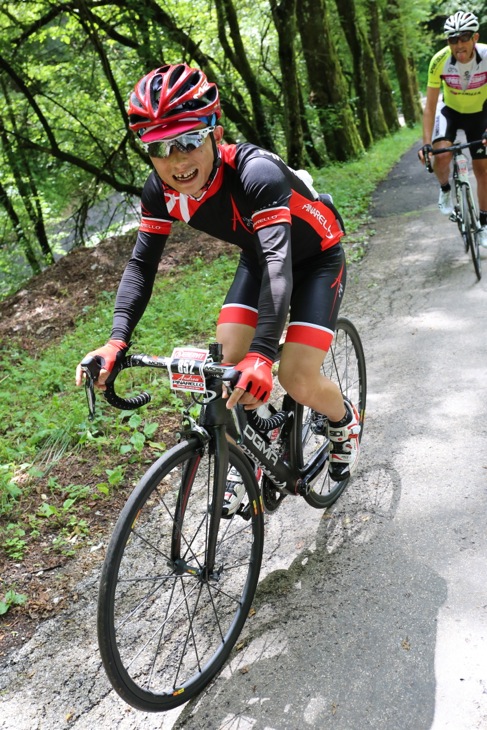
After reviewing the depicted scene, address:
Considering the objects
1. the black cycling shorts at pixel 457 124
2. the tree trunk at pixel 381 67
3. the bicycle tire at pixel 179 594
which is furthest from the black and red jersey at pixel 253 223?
the tree trunk at pixel 381 67

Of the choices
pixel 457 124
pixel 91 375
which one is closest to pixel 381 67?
pixel 457 124

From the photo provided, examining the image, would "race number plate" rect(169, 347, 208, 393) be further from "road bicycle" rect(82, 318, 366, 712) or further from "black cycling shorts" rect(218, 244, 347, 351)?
"black cycling shorts" rect(218, 244, 347, 351)

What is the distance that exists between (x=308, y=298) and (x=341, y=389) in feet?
3.74

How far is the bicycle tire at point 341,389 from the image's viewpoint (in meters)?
3.58

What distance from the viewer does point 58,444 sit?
4777 millimetres

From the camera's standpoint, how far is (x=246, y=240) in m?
3.16

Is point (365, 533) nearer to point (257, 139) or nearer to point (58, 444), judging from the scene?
point (58, 444)

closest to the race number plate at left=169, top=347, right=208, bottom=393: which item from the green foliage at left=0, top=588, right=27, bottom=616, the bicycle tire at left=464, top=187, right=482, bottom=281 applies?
the green foliage at left=0, top=588, right=27, bottom=616

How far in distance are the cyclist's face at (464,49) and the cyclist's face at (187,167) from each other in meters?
4.52

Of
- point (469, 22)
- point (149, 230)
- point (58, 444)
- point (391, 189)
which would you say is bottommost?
point (391, 189)

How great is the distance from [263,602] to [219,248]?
298 inches

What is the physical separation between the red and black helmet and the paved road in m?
2.27

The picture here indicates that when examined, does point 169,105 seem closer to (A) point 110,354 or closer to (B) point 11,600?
(A) point 110,354

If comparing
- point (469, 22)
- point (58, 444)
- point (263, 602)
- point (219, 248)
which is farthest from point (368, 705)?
point (219, 248)
